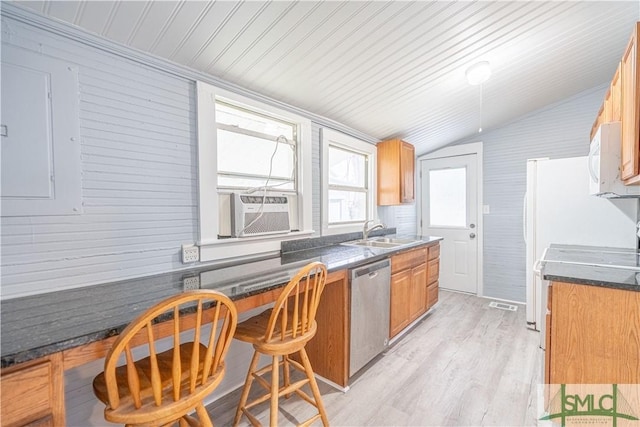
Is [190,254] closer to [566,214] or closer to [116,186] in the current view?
[116,186]

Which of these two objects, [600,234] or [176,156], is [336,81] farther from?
[600,234]

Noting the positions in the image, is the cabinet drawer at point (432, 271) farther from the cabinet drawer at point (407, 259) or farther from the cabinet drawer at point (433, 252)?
the cabinet drawer at point (407, 259)

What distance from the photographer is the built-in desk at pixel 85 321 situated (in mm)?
788

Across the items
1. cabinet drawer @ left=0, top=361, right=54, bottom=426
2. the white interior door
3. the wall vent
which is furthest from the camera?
the white interior door

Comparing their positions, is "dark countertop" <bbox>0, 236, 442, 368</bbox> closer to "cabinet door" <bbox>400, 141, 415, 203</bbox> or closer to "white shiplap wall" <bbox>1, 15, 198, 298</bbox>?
"white shiplap wall" <bbox>1, 15, 198, 298</bbox>

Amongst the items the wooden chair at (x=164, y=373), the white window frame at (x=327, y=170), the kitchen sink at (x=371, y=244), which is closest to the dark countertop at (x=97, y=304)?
the wooden chair at (x=164, y=373)

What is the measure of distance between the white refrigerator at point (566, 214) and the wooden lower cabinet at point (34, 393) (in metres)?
2.96

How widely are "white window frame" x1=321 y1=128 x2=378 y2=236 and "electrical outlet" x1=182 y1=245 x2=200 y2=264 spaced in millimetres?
1246

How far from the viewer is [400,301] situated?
258 centimetres

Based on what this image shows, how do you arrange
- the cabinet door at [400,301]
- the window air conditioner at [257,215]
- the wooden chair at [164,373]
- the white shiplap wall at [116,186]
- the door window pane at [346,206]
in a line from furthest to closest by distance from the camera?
the door window pane at [346,206] → the cabinet door at [400,301] → the window air conditioner at [257,215] → the white shiplap wall at [116,186] → the wooden chair at [164,373]

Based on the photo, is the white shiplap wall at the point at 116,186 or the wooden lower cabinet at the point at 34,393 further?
the white shiplap wall at the point at 116,186

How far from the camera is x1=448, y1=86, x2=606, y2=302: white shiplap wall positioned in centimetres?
336


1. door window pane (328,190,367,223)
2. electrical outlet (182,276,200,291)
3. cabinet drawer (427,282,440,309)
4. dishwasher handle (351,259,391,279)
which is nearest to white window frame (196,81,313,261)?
electrical outlet (182,276,200,291)

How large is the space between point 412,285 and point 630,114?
1938 millimetres
